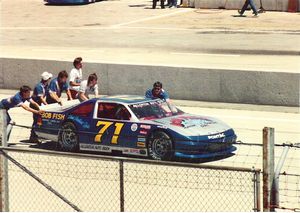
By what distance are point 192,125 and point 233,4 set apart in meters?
23.6

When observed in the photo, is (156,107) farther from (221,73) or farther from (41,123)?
(221,73)

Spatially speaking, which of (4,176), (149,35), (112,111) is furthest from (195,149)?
(149,35)

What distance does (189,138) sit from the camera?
15.9 meters

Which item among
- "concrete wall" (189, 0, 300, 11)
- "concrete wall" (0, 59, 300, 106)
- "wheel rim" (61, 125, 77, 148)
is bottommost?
"wheel rim" (61, 125, 77, 148)

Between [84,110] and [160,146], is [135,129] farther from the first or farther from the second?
[84,110]

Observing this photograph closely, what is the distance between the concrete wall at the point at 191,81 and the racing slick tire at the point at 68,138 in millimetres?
5964

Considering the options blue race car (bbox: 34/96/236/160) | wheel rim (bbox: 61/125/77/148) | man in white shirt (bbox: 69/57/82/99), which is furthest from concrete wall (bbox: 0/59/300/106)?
wheel rim (bbox: 61/125/77/148)

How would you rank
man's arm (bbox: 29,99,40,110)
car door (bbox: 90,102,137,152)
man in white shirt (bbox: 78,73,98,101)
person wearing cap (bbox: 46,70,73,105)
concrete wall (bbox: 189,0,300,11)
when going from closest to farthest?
car door (bbox: 90,102,137,152) < man's arm (bbox: 29,99,40,110) < person wearing cap (bbox: 46,70,73,105) < man in white shirt (bbox: 78,73,98,101) < concrete wall (bbox: 189,0,300,11)

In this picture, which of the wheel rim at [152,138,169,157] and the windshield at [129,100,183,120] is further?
the windshield at [129,100,183,120]

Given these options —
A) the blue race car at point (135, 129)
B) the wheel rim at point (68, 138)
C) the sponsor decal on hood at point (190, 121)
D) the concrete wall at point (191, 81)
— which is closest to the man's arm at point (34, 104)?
the blue race car at point (135, 129)

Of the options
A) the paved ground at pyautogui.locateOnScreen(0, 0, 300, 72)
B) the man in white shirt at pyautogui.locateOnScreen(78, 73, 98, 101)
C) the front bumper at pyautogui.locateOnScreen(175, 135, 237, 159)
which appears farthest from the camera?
the paved ground at pyautogui.locateOnScreen(0, 0, 300, 72)

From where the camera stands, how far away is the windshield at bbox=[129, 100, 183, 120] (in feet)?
55.3

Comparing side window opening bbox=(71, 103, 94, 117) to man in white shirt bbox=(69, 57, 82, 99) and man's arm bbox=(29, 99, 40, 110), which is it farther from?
man in white shirt bbox=(69, 57, 82, 99)

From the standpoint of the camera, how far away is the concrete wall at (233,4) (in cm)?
3822
